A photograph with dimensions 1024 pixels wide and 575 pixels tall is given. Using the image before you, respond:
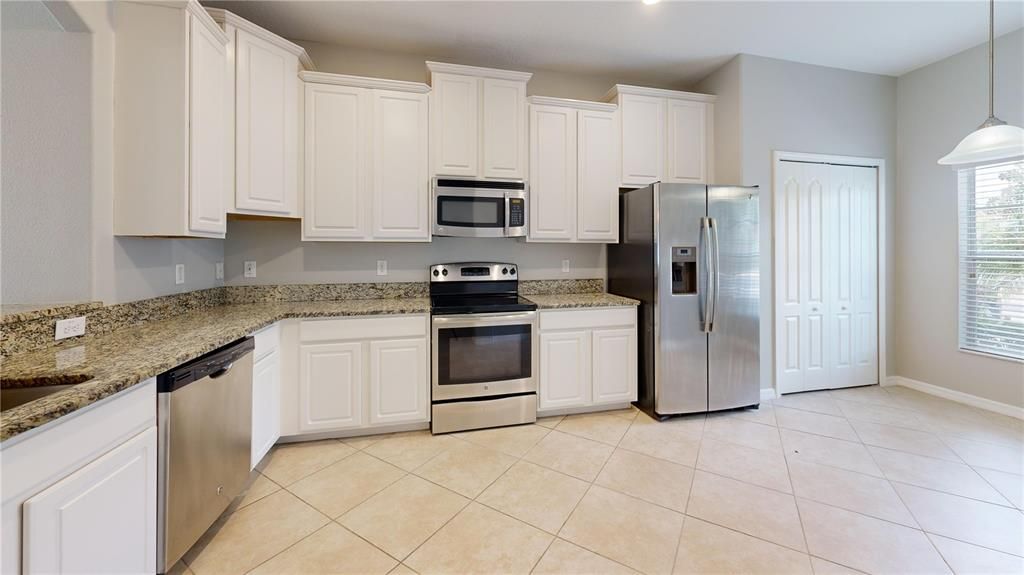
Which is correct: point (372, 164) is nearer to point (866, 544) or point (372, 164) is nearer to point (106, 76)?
point (106, 76)

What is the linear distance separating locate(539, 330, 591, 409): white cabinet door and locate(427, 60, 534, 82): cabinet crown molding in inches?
80.7

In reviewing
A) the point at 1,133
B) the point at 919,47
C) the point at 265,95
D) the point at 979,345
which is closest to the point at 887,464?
the point at 979,345

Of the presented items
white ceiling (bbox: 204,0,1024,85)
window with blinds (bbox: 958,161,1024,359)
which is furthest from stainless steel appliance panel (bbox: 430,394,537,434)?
window with blinds (bbox: 958,161,1024,359)

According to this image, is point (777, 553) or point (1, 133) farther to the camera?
point (777, 553)

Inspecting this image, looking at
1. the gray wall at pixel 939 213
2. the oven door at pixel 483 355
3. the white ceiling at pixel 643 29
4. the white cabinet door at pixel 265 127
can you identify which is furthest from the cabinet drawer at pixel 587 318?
the gray wall at pixel 939 213

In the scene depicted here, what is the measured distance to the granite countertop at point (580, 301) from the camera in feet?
9.59

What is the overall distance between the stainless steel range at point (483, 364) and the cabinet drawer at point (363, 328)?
0.44 feet

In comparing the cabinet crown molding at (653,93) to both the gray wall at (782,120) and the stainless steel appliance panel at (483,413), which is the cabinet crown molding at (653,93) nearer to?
the gray wall at (782,120)

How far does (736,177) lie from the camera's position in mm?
3262

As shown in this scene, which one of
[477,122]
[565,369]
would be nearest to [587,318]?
[565,369]

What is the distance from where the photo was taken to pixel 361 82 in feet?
9.14

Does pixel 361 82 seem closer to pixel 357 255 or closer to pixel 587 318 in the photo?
pixel 357 255

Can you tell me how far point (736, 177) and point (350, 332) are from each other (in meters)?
3.29

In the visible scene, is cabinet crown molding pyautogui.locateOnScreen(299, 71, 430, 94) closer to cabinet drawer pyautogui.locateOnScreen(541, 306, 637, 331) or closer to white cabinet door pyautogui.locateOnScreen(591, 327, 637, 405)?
cabinet drawer pyautogui.locateOnScreen(541, 306, 637, 331)
